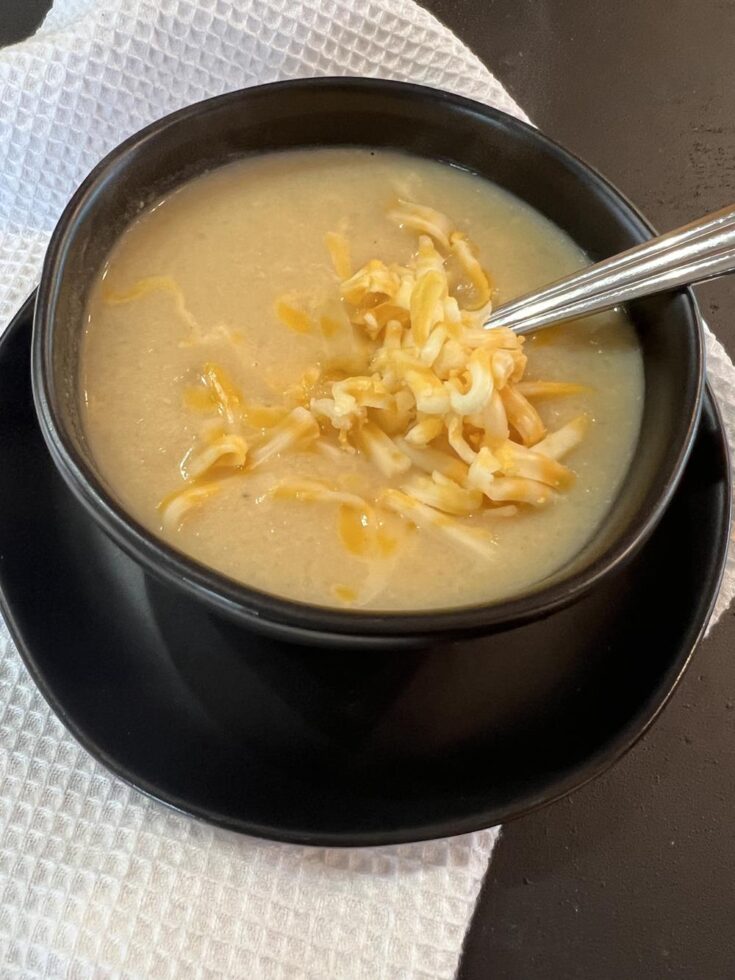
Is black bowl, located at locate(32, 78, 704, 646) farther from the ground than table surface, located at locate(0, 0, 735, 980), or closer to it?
farther from the ground

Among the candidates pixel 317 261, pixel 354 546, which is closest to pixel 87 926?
pixel 354 546

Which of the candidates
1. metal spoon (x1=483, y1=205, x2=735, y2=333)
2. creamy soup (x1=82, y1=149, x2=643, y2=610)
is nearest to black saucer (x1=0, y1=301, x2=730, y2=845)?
creamy soup (x1=82, y1=149, x2=643, y2=610)

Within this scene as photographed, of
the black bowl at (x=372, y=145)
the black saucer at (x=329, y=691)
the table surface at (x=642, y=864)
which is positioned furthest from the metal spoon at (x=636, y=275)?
the table surface at (x=642, y=864)

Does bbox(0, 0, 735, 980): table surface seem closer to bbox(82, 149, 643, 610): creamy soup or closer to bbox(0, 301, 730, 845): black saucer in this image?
bbox(0, 301, 730, 845): black saucer

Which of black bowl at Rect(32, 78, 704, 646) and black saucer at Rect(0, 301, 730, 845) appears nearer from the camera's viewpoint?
black bowl at Rect(32, 78, 704, 646)

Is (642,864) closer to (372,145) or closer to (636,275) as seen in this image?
(636,275)

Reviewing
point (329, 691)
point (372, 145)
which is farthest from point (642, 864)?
point (372, 145)

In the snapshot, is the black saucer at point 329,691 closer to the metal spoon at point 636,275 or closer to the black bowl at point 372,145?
the black bowl at point 372,145
